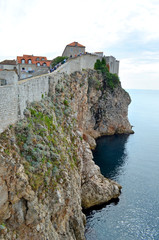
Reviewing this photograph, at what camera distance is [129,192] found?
33.6 m

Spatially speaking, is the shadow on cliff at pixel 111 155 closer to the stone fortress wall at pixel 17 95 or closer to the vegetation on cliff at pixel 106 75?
the vegetation on cliff at pixel 106 75

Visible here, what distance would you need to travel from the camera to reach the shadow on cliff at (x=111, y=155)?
40406 mm

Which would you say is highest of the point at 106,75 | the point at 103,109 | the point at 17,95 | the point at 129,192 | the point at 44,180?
the point at 106,75

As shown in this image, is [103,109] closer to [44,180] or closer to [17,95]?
[17,95]

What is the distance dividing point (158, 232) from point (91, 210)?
930cm

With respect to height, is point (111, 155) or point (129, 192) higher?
point (111, 155)

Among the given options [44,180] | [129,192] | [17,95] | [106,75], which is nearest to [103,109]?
[106,75]

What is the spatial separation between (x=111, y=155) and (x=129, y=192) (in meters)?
15.4

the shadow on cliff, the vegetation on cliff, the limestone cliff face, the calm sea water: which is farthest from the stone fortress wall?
the vegetation on cliff

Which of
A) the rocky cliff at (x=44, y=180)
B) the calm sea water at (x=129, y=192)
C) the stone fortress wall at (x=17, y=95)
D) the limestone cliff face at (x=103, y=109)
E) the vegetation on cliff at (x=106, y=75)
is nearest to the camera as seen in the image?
the rocky cliff at (x=44, y=180)

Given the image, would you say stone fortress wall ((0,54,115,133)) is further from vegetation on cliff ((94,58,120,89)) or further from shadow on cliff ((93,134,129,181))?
vegetation on cliff ((94,58,120,89))

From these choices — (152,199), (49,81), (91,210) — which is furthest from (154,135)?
(49,81)

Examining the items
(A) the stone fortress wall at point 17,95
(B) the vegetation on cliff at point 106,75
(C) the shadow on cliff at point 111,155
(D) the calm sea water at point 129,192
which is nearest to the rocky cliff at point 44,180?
(A) the stone fortress wall at point 17,95

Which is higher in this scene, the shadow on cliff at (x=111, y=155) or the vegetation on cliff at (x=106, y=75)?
the vegetation on cliff at (x=106, y=75)
